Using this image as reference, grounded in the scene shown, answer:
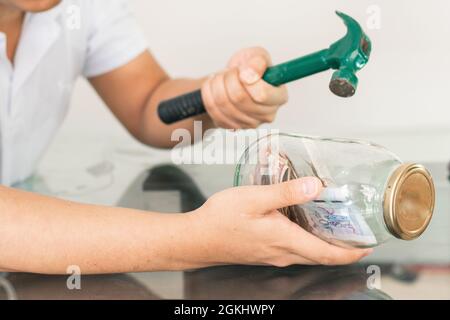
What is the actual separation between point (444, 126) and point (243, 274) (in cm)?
111

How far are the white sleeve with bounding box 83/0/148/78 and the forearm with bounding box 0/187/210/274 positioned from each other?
66cm

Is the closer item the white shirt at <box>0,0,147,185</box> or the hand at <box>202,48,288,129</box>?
the hand at <box>202,48,288,129</box>

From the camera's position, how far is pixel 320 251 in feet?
2.86

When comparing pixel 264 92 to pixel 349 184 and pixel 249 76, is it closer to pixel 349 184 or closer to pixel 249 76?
pixel 249 76

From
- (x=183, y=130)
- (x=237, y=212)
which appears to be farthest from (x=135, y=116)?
(x=237, y=212)

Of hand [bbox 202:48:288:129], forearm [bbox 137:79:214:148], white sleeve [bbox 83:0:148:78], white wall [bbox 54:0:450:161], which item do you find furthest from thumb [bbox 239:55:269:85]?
white wall [bbox 54:0:450:161]

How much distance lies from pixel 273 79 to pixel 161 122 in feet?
1.07

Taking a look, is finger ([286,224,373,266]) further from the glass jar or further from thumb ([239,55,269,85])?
thumb ([239,55,269,85])

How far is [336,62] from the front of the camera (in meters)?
1.02

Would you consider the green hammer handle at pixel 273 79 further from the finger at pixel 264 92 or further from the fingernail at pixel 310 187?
the fingernail at pixel 310 187

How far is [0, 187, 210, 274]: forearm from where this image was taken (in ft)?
2.93

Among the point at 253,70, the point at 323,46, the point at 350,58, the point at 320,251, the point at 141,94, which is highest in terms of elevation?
the point at 323,46

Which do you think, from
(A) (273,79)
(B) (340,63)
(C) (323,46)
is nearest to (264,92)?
(A) (273,79)

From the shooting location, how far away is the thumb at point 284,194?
0.81m
